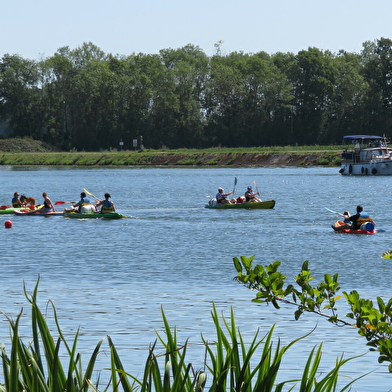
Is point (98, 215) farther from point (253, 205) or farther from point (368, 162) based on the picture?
point (368, 162)

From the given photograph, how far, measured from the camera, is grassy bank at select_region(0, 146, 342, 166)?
11944 centimetres

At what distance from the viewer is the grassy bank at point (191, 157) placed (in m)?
119

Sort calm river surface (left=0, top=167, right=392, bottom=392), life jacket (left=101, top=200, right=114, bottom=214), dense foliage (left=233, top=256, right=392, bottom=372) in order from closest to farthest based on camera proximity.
Result: dense foliage (left=233, top=256, right=392, bottom=372) < calm river surface (left=0, top=167, right=392, bottom=392) < life jacket (left=101, top=200, right=114, bottom=214)

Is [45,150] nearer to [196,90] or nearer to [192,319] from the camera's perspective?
[196,90]

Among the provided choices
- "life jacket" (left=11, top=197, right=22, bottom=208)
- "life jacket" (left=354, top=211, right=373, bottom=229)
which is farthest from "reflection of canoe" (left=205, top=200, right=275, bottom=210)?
"life jacket" (left=354, top=211, right=373, bottom=229)

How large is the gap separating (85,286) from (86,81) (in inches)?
4832

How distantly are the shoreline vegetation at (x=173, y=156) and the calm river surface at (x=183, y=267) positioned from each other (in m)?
59.6

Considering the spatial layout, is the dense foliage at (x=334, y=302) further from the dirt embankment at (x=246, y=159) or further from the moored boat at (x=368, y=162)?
the dirt embankment at (x=246, y=159)

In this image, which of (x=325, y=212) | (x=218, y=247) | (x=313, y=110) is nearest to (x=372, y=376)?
Result: (x=218, y=247)

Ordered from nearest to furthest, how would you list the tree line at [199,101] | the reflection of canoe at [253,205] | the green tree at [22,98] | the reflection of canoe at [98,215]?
the reflection of canoe at [98,215] → the reflection of canoe at [253,205] → the tree line at [199,101] → the green tree at [22,98]

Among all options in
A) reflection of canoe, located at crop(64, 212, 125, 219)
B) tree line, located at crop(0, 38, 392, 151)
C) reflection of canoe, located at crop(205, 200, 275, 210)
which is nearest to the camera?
reflection of canoe, located at crop(64, 212, 125, 219)

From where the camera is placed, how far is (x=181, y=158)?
130 meters

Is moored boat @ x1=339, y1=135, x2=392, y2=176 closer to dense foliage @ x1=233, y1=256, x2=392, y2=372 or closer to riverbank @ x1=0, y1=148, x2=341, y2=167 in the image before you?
riverbank @ x1=0, y1=148, x2=341, y2=167

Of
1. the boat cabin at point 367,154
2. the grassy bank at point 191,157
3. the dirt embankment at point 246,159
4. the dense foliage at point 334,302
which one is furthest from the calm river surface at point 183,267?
the grassy bank at point 191,157
